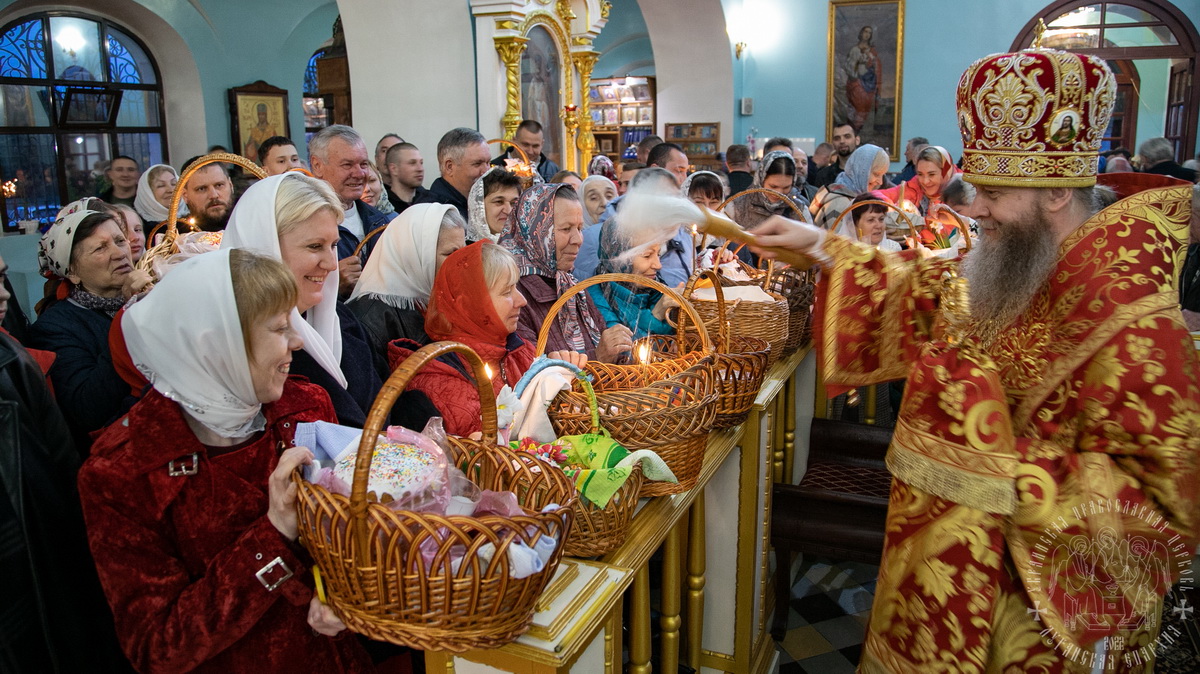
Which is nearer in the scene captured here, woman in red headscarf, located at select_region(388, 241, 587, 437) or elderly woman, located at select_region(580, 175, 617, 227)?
woman in red headscarf, located at select_region(388, 241, 587, 437)

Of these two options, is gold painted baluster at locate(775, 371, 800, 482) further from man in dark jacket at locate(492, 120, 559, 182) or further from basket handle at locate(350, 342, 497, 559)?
man in dark jacket at locate(492, 120, 559, 182)

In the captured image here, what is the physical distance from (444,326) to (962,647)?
64.6 inches

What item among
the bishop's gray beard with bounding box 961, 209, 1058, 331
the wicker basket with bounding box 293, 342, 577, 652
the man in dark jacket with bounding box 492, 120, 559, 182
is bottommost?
the wicker basket with bounding box 293, 342, 577, 652

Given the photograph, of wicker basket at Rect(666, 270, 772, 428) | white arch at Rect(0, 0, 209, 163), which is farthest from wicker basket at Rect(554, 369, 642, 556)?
white arch at Rect(0, 0, 209, 163)

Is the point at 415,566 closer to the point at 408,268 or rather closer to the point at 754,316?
the point at 408,268

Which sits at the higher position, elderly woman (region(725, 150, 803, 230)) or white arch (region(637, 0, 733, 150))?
white arch (region(637, 0, 733, 150))

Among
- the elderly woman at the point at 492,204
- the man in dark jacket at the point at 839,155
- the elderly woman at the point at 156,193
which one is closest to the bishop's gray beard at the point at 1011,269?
the elderly woman at the point at 492,204

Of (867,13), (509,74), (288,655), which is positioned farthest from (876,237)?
(867,13)

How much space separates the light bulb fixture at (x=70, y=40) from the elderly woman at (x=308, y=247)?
34.2 feet

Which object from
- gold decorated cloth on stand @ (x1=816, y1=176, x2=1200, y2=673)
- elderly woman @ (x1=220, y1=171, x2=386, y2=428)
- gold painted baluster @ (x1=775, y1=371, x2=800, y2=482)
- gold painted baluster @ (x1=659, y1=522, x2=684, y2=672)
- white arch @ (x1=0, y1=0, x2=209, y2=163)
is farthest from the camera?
white arch @ (x1=0, y1=0, x2=209, y2=163)

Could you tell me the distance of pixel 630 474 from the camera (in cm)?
175

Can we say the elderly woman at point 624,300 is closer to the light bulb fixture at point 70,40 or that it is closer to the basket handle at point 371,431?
the basket handle at point 371,431

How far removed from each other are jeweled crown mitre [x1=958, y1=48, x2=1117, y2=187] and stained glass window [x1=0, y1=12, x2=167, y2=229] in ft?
34.8
